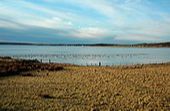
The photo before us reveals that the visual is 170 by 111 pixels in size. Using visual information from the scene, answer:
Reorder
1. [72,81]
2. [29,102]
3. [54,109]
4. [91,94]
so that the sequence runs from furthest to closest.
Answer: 1. [72,81]
2. [91,94]
3. [29,102]
4. [54,109]

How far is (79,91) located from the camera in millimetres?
21047

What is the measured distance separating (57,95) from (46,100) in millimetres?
1777

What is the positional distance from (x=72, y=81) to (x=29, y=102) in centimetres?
917

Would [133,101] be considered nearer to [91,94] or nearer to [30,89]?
[91,94]

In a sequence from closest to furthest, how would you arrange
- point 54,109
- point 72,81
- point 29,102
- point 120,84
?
point 54,109 < point 29,102 < point 120,84 < point 72,81

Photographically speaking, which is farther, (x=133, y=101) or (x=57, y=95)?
(x=57, y=95)

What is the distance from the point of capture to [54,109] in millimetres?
15703

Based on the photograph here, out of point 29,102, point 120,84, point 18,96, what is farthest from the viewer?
point 120,84

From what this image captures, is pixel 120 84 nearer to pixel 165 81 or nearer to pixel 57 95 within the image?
pixel 165 81

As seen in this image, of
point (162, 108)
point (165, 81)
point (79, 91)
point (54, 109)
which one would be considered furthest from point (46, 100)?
Answer: point (165, 81)

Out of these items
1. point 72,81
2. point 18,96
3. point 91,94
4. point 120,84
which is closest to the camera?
point 18,96

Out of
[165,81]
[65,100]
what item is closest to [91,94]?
[65,100]

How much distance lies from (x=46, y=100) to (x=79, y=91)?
3662 millimetres

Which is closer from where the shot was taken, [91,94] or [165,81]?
[91,94]
